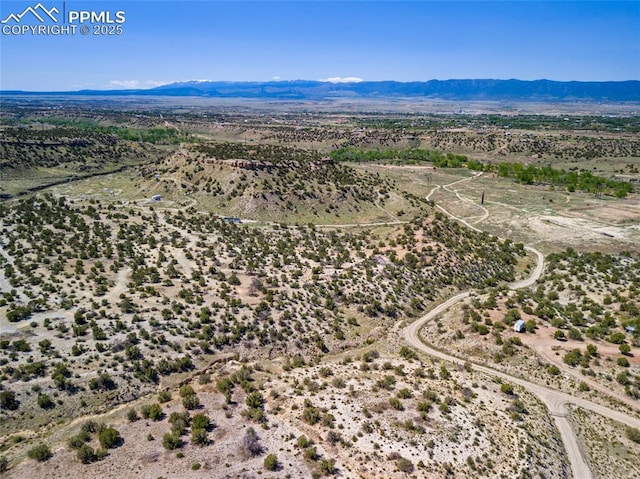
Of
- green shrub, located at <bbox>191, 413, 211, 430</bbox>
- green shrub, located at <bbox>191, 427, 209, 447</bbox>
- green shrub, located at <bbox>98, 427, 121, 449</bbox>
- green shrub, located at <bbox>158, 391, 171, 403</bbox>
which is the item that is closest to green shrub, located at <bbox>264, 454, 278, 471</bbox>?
green shrub, located at <bbox>191, 427, 209, 447</bbox>

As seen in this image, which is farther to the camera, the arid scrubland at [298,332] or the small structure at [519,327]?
the small structure at [519,327]

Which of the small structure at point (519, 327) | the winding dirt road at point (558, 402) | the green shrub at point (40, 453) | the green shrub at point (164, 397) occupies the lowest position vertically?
the winding dirt road at point (558, 402)

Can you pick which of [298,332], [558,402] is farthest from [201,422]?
[558,402]

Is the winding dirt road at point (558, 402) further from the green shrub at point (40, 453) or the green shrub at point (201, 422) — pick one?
the green shrub at point (40, 453)

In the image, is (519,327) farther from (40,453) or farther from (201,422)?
(40,453)

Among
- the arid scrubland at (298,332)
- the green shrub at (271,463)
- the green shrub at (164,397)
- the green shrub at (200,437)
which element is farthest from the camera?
the green shrub at (164,397)

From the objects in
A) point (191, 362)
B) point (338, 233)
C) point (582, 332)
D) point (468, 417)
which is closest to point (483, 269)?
point (582, 332)

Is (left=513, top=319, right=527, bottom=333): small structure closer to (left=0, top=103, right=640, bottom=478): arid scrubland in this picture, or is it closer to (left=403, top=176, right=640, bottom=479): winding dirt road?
(left=0, top=103, right=640, bottom=478): arid scrubland

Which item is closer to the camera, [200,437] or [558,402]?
[200,437]

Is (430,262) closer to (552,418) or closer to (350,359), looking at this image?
(350,359)

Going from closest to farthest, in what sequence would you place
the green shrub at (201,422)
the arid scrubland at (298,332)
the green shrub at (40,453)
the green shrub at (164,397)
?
1. the green shrub at (40,453)
2. the arid scrubland at (298,332)
3. the green shrub at (201,422)
4. the green shrub at (164,397)

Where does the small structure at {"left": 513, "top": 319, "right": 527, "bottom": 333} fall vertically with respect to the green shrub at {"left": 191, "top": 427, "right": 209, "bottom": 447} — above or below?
below

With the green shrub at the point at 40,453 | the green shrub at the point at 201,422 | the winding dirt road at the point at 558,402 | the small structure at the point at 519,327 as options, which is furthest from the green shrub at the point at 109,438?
the small structure at the point at 519,327
